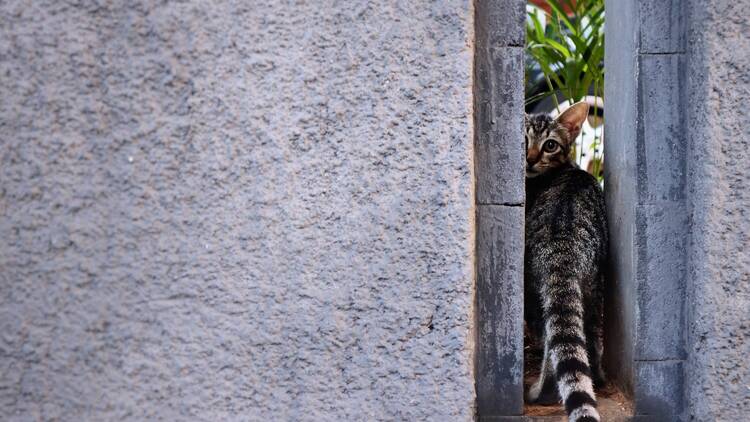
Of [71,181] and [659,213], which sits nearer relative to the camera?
[71,181]

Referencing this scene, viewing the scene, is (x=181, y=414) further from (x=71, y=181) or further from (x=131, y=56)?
(x=131, y=56)

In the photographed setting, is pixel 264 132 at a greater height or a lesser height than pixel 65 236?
greater

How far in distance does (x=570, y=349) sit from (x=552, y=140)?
53.1 inches

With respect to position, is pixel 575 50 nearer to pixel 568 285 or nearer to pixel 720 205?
pixel 568 285

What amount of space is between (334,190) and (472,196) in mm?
431

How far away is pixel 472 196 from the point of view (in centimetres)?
242

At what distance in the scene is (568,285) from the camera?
2941mm

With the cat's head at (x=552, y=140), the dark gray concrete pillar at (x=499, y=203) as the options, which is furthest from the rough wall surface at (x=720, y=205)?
the cat's head at (x=552, y=140)

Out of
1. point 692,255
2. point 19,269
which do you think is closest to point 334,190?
point 19,269

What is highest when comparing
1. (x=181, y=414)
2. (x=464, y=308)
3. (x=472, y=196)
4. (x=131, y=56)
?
(x=131, y=56)

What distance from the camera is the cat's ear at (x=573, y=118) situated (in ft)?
12.5

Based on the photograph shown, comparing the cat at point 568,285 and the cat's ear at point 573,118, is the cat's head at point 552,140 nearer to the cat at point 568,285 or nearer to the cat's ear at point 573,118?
the cat's ear at point 573,118

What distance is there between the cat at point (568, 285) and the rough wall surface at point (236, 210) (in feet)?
1.51

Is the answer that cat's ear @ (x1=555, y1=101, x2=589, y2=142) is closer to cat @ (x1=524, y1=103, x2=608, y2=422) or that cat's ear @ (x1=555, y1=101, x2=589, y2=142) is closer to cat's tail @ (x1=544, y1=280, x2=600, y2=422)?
cat @ (x1=524, y1=103, x2=608, y2=422)
